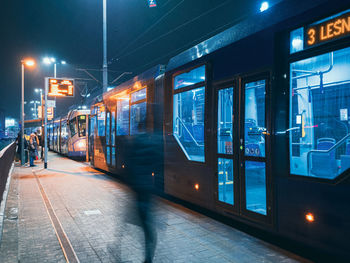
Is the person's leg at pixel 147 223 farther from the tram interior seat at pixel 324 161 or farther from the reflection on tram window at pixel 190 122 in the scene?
the tram interior seat at pixel 324 161

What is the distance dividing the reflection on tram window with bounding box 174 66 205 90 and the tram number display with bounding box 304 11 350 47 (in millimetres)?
2338

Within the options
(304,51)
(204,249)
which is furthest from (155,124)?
(304,51)

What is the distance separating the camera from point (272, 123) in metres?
4.25

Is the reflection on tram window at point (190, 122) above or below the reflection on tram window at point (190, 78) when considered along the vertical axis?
below

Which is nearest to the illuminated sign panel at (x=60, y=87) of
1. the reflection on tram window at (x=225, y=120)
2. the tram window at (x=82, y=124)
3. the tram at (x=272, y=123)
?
the tram window at (x=82, y=124)

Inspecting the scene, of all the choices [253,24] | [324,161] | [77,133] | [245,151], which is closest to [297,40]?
[253,24]

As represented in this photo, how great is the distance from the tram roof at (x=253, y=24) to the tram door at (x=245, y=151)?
755mm

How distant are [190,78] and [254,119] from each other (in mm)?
1968

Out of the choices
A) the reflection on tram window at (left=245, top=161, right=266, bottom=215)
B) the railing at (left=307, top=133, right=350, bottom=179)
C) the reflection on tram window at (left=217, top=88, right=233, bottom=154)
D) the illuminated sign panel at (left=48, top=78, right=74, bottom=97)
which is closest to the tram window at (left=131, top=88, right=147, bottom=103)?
A: the reflection on tram window at (left=217, top=88, right=233, bottom=154)

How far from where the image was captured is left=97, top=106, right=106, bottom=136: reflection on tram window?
11.8 m

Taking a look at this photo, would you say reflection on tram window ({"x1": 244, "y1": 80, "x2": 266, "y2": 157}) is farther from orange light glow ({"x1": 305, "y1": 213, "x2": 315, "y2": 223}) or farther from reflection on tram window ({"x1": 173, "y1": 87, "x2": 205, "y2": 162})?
reflection on tram window ({"x1": 173, "y1": 87, "x2": 205, "y2": 162})

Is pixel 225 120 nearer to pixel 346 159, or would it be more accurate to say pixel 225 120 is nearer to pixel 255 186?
pixel 255 186

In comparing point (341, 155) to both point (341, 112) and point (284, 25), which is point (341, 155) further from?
point (284, 25)

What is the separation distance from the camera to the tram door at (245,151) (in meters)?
4.48
